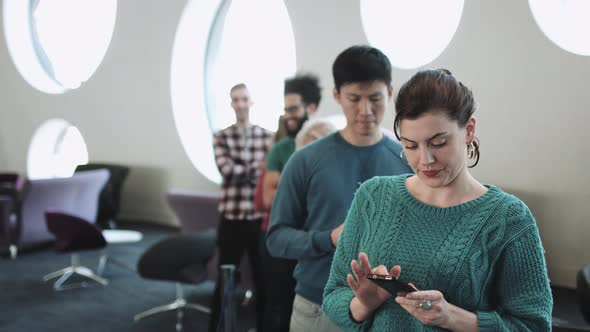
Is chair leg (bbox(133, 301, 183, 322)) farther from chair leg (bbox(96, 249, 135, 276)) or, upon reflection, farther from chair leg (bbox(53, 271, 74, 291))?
chair leg (bbox(96, 249, 135, 276))

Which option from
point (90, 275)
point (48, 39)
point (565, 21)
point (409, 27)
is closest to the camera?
point (565, 21)

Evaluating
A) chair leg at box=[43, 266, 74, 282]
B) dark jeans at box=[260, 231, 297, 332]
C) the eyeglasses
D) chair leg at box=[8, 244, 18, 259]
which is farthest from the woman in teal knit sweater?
chair leg at box=[8, 244, 18, 259]

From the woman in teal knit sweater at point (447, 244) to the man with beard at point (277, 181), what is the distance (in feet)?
5.08

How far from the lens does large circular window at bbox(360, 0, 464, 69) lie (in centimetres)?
571

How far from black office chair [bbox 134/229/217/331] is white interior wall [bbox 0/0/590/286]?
7.05 ft

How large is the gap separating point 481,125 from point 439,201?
4.26m

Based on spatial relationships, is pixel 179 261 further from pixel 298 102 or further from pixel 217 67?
pixel 217 67

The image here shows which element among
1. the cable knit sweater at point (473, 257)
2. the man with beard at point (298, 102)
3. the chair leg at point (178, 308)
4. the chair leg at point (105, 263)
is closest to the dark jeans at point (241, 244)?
the man with beard at point (298, 102)

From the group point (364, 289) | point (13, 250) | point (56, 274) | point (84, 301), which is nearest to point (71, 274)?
point (56, 274)

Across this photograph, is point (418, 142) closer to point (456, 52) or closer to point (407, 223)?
point (407, 223)

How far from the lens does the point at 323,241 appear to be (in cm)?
190

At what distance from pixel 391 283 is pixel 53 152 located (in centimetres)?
1016

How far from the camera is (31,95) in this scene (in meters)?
10.0

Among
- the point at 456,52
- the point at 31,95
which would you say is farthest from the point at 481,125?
the point at 31,95
